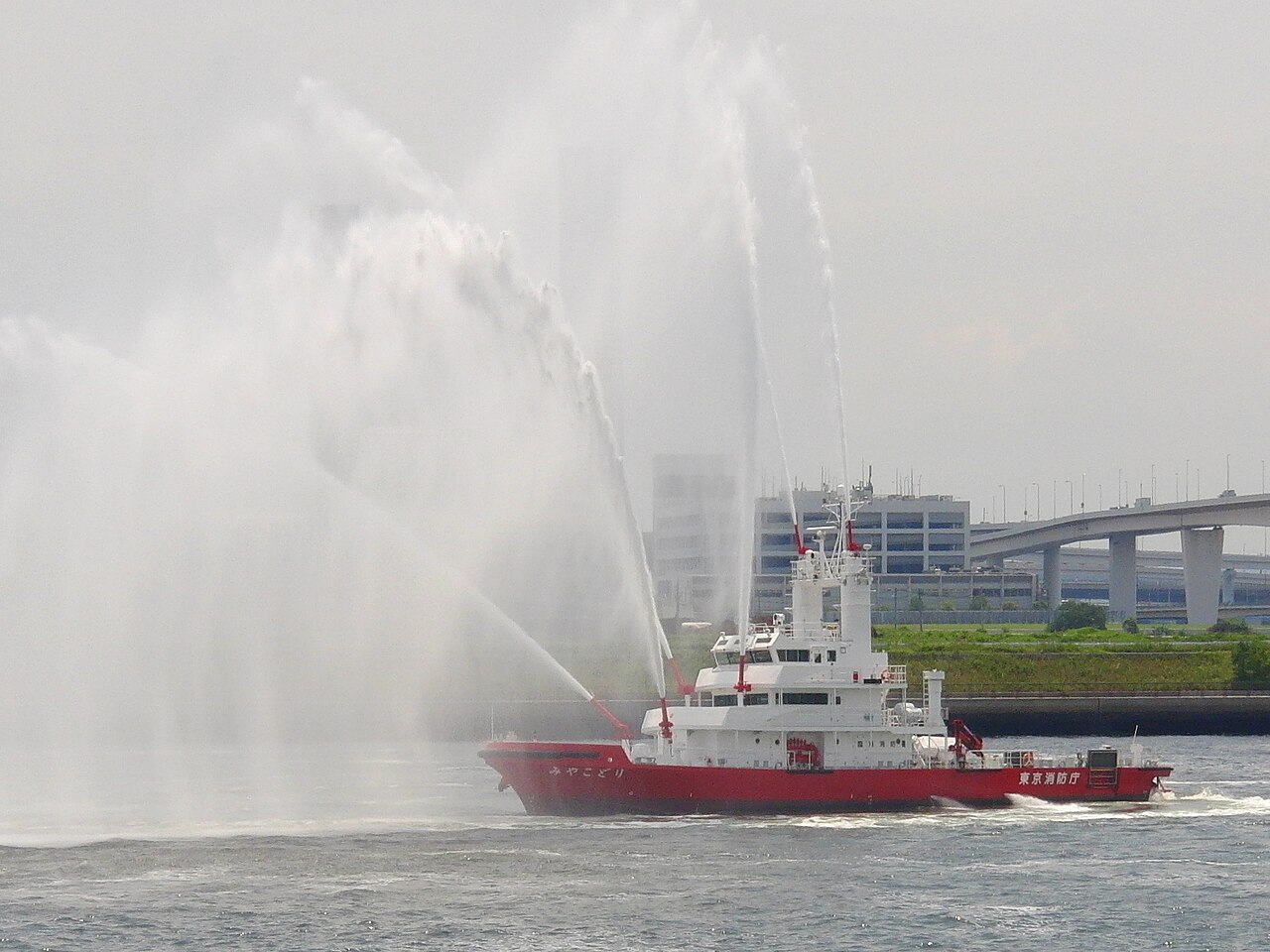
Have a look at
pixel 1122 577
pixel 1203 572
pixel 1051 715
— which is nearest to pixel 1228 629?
pixel 1203 572

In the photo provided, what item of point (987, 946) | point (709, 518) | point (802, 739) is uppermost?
point (709, 518)

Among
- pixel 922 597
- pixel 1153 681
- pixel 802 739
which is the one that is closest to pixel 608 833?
pixel 802 739

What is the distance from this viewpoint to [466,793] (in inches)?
2184

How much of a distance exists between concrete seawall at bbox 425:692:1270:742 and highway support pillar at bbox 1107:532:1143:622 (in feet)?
234

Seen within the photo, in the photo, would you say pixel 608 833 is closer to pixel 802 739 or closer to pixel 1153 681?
pixel 802 739

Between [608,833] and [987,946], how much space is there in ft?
46.1

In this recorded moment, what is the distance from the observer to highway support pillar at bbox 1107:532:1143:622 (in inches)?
6388

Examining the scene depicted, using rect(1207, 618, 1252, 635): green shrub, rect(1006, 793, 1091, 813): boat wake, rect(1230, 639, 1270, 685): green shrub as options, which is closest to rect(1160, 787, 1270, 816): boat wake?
rect(1006, 793, 1091, 813): boat wake

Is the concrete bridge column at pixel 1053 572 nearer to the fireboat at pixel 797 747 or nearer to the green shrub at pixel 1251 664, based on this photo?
the green shrub at pixel 1251 664

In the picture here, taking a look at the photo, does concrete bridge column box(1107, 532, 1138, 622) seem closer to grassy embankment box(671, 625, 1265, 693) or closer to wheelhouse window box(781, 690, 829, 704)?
grassy embankment box(671, 625, 1265, 693)

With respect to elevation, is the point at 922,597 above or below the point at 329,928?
above

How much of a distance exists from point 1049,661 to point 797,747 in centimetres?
5720

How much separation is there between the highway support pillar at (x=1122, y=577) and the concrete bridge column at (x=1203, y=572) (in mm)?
14806

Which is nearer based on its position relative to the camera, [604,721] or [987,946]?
[987,946]
